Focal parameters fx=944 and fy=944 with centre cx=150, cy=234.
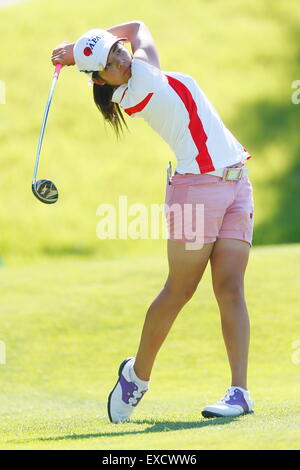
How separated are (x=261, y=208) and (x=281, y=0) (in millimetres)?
4702

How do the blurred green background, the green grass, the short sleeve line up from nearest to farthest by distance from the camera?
the green grass < the short sleeve < the blurred green background

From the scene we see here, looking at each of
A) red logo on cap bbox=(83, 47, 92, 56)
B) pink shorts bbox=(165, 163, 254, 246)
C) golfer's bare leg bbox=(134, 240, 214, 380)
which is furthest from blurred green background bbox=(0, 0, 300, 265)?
red logo on cap bbox=(83, 47, 92, 56)

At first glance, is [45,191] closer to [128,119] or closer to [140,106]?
[140,106]

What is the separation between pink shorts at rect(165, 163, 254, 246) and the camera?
365cm

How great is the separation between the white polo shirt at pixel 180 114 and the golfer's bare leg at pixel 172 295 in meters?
0.33

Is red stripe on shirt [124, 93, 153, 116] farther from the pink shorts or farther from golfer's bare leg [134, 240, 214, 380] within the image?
golfer's bare leg [134, 240, 214, 380]

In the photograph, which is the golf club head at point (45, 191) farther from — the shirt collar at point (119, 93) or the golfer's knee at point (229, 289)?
the golfer's knee at point (229, 289)

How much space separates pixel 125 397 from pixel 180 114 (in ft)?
3.77

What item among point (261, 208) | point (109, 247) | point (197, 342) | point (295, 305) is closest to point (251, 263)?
point (295, 305)

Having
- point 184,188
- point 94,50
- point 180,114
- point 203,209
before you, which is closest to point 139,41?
point 94,50

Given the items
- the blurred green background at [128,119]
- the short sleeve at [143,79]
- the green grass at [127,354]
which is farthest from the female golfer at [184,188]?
the blurred green background at [128,119]

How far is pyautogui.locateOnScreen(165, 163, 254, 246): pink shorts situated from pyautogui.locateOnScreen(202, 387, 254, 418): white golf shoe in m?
0.61

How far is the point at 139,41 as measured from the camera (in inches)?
148

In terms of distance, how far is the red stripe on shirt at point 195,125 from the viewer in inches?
142
